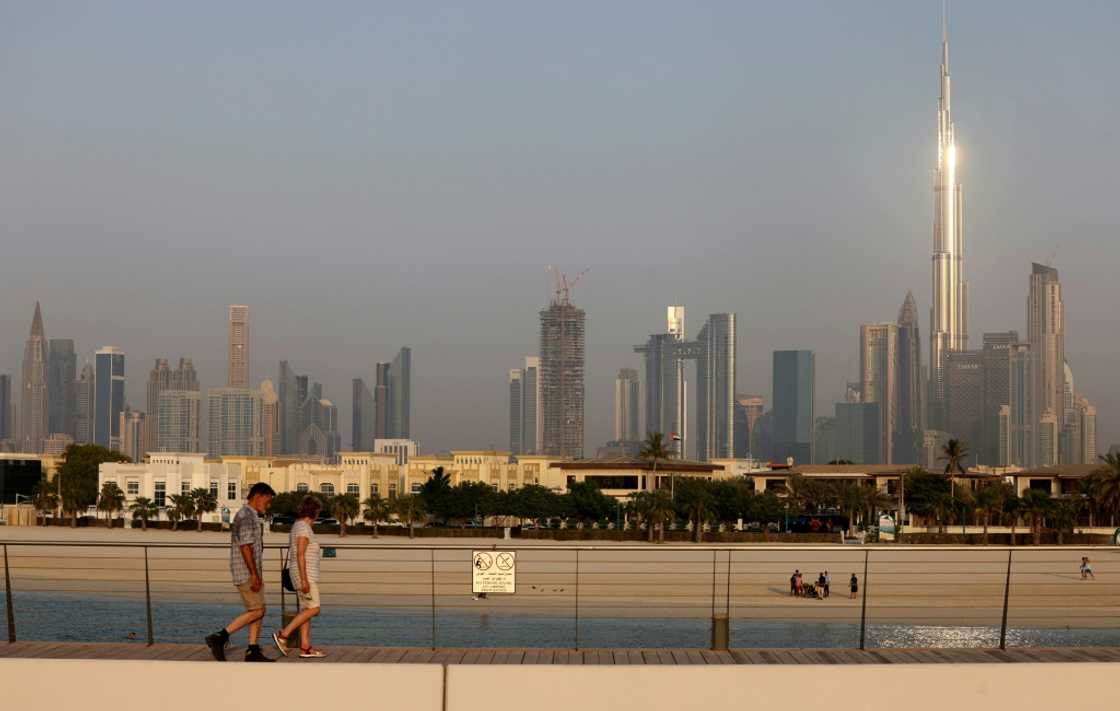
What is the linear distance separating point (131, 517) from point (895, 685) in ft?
331

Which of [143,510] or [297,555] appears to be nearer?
[297,555]

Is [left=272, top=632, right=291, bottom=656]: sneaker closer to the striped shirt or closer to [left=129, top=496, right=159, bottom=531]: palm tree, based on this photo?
the striped shirt

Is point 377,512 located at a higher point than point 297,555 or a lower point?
lower

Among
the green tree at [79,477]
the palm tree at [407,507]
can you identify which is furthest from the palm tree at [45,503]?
the palm tree at [407,507]

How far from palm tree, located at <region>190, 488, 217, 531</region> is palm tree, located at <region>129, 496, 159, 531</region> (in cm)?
311

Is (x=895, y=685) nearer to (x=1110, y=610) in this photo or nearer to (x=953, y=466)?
(x=1110, y=610)

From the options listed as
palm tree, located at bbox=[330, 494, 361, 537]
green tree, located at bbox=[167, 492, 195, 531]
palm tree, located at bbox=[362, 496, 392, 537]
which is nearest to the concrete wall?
palm tree, located at bbox=[330, 494, 361, 537]

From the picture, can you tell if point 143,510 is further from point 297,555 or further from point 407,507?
point 297,555

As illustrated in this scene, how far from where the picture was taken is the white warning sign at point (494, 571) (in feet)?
40.2

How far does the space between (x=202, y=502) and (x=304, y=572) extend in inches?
3501

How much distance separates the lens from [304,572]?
39.7ft

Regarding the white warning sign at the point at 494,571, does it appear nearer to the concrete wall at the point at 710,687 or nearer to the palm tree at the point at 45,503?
the concrete wall at the point at 710,687

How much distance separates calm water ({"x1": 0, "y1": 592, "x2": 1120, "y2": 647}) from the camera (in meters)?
29.8

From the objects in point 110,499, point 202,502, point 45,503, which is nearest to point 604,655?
point 202,502
